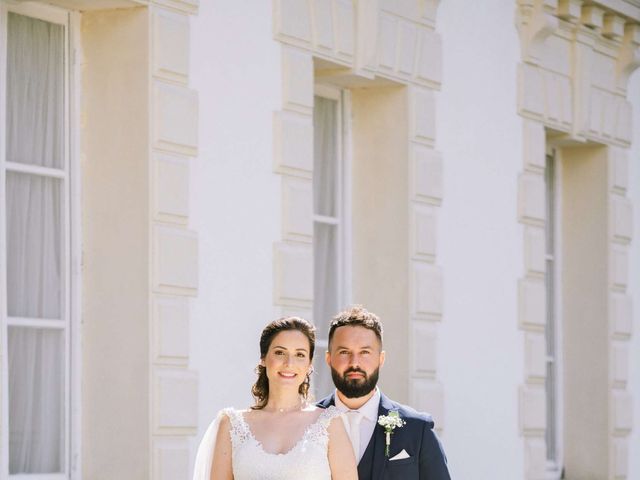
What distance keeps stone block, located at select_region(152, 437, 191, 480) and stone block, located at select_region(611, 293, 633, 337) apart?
5242 mm

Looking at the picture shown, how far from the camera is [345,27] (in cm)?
1001

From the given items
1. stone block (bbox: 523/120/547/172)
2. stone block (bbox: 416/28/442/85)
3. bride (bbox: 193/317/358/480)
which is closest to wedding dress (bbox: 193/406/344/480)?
bride (bbox: 193/317/358/480)

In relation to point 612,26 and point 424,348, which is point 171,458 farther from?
point 612,26

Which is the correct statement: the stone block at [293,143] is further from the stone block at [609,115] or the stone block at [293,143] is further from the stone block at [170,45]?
the stone block at [609,115]

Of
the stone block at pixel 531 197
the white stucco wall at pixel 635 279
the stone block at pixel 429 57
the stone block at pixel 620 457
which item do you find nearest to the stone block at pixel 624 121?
the white stucco wall at pixel 635 279

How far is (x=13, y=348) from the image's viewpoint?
26.7ft

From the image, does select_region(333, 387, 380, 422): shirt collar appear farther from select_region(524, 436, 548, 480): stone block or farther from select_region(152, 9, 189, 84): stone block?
select_region(524, 436, 548, 480): stone block

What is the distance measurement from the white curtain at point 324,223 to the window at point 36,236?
2.21 meters

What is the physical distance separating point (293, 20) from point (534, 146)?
297 centimetres

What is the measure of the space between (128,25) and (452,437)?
3725 mm

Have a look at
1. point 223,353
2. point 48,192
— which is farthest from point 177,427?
point 48,192

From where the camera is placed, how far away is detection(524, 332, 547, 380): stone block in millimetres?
11859

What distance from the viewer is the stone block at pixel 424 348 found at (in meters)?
10.5

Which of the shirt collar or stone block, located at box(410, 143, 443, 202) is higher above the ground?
stone block, located at box(410, 143, 443, 202)
